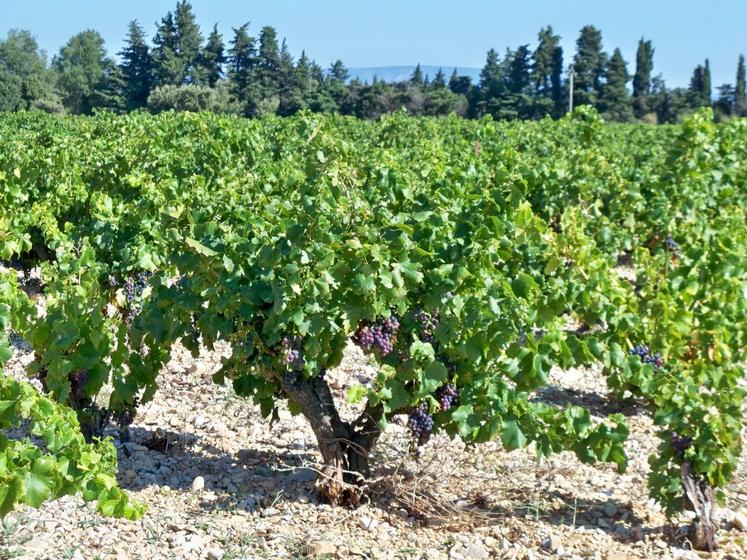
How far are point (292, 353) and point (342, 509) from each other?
2.63 ft

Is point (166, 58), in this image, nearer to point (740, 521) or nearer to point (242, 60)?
point (242, 60)

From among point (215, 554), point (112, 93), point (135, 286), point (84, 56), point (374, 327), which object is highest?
point (84, 56)

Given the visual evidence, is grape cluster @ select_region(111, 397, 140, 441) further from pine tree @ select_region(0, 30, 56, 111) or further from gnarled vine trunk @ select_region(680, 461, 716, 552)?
pine tree @ select_region(0, 30, 56, 111)

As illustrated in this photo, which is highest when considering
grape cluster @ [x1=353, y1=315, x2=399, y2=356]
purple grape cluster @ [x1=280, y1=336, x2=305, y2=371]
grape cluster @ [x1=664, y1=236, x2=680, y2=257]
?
grape cluster @ [x1=664, y1=236, x2=680, y2=257]

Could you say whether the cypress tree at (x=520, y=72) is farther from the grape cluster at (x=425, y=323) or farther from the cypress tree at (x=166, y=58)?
the grape cluster at (x=425, y=323)

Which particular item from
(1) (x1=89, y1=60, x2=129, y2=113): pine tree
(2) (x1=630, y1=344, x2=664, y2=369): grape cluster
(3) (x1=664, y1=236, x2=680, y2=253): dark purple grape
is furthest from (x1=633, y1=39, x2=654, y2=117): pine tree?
(2) (x1=630, y1=344, x2=664, y2=369): grape cluster

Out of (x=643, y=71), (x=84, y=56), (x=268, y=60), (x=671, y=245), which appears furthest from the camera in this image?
(x=84, y=56)

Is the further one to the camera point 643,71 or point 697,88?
point 643,71

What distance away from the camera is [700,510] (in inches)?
145

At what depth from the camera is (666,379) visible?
148 inches

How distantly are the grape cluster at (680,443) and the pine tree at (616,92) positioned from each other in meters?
51.2

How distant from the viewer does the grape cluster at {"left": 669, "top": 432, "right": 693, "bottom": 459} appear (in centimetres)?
370

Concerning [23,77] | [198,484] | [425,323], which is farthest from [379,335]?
[23,77]

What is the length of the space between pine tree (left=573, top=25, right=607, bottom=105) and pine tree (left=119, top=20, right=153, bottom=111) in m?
25.3
